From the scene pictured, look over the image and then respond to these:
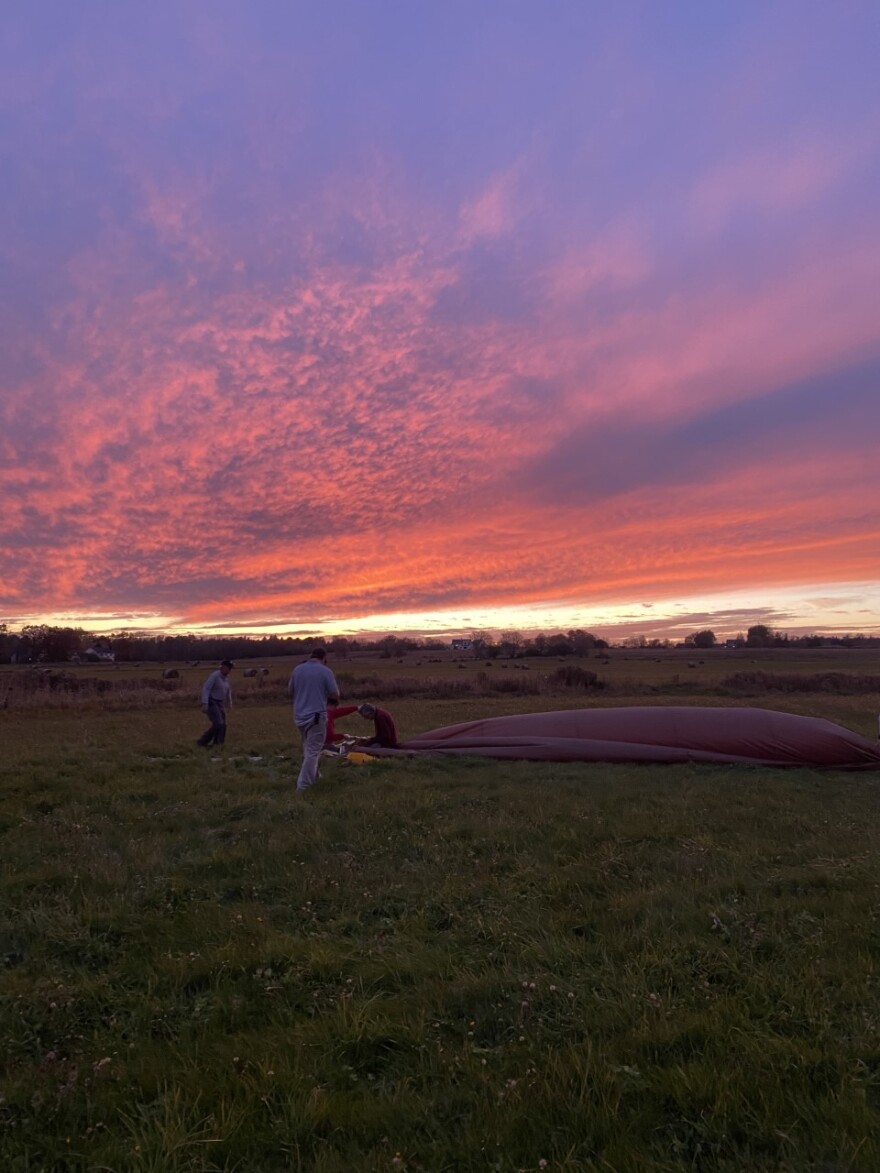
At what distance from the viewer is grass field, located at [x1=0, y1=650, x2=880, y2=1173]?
3129 mm

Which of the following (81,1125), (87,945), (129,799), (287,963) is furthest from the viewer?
(129,799)

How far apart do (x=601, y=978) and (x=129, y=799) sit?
27.7 feet

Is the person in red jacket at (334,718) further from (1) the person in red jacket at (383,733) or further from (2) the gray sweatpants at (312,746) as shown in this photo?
(2) the gray sweatpants at (312,746)

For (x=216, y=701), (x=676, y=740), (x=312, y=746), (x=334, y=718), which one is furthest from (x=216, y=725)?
(x=676, y=740)

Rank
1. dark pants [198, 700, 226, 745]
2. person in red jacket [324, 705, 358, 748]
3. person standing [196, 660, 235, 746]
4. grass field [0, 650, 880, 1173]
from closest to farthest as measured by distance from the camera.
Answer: grass field [0, 650, 880, 1173] → person in red jacket [324, 705, 358, 748] → person standing [196, 660, 235, 746] → dark pants [198, 700, 226, 745]

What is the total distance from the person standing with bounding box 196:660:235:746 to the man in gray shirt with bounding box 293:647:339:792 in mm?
5310

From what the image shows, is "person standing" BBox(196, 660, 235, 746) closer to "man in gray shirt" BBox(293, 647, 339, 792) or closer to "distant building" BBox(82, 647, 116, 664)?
"man in gray shirt" BBox(293, 647, 339, 792)

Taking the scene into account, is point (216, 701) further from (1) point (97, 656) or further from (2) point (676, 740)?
(1) point (97, 656)

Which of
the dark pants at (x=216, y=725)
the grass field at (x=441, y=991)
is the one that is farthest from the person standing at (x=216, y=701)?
the grass field at (x=441, y=991)

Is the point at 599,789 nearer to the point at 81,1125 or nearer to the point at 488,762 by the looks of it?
the point at 488,762

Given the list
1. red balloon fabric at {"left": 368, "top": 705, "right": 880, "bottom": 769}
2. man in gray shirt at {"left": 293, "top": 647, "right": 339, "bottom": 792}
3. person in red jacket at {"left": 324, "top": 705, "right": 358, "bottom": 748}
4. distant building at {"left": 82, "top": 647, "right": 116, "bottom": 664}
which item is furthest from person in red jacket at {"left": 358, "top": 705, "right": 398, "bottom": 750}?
distant building at {"left": 82, "top": 647, "right": 116, "bottom": 664}

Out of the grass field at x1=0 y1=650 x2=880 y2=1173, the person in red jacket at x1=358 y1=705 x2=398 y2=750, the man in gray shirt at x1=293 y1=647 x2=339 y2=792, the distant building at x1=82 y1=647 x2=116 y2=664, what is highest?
the distant building at x1=82 y1=647 x2=116 y2=664

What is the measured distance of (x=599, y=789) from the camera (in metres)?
11.2

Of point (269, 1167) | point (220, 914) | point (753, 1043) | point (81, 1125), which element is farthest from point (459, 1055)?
point (220, 914)
